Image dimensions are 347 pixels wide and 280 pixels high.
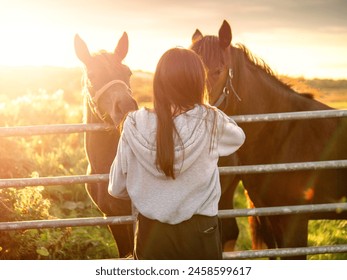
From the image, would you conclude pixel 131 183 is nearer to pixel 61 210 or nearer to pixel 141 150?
pixel 141 150

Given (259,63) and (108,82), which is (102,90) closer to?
(108,82)

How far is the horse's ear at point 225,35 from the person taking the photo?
4.01m

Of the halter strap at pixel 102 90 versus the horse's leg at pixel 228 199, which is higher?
the halter strap at pixel 102 90

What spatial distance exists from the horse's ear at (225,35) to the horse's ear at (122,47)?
0.81 m

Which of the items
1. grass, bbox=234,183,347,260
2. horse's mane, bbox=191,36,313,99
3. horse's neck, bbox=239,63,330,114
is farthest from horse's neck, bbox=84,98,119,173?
grass, bbox=234,183,347,260

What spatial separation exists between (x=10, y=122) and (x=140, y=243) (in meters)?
7.92

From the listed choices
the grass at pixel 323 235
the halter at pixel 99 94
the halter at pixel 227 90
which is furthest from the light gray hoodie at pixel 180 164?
the grass at pixel 323 235

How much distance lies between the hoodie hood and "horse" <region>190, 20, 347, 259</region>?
1.47 meters

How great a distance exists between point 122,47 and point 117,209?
4.57 ft

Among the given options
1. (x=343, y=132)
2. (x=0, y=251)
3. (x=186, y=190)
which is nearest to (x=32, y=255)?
(x=0, y=251)

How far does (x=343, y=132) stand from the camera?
4.16 m

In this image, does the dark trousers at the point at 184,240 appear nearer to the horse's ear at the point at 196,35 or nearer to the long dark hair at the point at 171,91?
the long dark hair at the point at 171,91

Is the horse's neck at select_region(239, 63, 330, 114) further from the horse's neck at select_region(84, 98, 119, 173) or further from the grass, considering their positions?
the grass

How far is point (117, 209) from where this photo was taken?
3.85 metres
